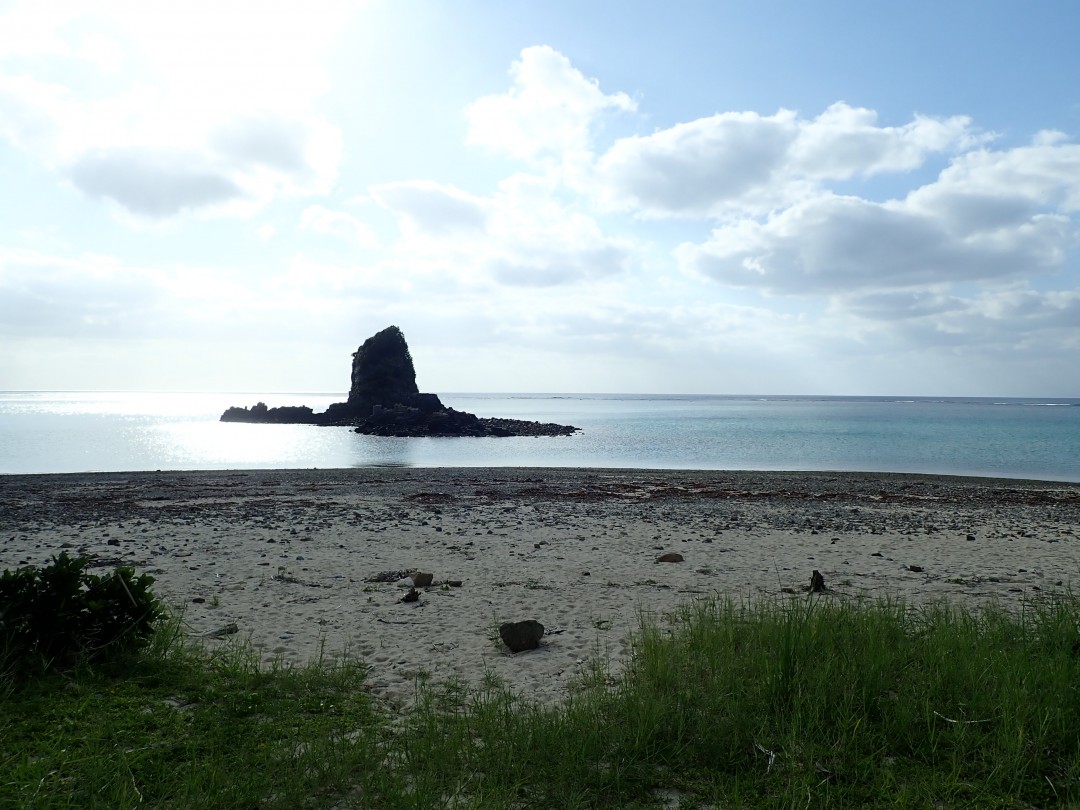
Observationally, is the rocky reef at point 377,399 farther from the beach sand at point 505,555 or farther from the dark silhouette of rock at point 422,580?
the dark silhouette of rock at point 422,580

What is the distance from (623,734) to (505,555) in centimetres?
951

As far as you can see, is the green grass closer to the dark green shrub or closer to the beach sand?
the dark green shrub

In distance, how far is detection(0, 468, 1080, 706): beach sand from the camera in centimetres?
858

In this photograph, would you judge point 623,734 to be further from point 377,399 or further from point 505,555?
point 377,399

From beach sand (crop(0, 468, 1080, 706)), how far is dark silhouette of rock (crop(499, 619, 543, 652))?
0.16 m

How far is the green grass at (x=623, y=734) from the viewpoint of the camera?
446 centimetres

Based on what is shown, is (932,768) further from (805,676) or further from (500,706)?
(500,706)

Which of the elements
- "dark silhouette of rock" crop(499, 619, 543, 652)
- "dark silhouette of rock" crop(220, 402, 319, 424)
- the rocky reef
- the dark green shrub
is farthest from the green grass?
"dark silhouette of rock" crop(220, 402, 319, 424)

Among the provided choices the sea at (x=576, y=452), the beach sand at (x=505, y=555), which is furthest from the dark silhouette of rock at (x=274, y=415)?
the beach sand at (x=505, y=555)

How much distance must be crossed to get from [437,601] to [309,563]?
422 cm

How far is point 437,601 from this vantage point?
10.5m

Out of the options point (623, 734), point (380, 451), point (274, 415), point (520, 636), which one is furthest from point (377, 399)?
point (623, 734)

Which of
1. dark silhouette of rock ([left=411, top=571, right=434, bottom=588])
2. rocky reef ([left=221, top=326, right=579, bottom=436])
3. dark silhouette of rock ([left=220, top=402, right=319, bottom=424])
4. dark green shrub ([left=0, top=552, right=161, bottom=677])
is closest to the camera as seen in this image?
dark green shrub ([left=0, top=552, right=161, bottom=677])

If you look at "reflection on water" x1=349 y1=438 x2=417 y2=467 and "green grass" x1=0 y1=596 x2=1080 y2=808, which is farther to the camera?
"reflection on water" x1=349 y1=438 x2=417 y2=467
